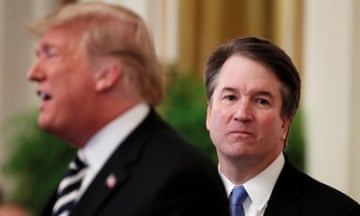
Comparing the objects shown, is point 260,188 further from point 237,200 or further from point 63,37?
point 63,37

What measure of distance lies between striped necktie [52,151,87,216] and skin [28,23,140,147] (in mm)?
53

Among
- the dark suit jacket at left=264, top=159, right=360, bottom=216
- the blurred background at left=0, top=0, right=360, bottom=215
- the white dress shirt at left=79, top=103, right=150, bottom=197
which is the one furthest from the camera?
the blurred background at left=0, top=0, right=360, bottom=215

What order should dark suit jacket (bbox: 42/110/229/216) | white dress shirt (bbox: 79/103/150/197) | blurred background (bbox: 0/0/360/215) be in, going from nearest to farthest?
1. dark suit jacket (bbox: 42/110/229/216)
2. white dress shirt (bbox: 79/103/150/197)
3. blurred background (bbox: 0/0/360/215)

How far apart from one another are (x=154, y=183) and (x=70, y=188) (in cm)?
22

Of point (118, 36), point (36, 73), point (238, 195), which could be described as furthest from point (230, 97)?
point (36, 73)

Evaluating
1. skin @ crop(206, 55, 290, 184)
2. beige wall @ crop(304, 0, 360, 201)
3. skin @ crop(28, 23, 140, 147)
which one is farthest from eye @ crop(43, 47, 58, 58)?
beige wall @ crop(304, 0, 360, 201)

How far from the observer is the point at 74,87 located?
7.66 ft

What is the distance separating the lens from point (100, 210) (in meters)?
2.28

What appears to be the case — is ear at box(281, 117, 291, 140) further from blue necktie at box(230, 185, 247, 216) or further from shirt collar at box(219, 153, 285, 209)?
blue necktie at box(230, 185, 247, 216)

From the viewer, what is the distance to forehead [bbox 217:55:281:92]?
119 inches

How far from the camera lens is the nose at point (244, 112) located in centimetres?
299

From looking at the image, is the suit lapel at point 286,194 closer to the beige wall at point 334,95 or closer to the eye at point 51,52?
the eye at point 51,52

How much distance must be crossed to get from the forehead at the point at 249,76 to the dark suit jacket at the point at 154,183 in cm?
67

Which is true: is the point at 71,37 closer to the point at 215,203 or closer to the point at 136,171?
the point at 136,171
